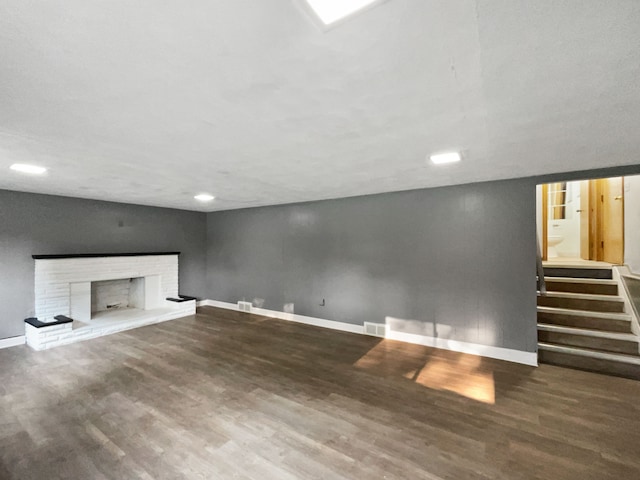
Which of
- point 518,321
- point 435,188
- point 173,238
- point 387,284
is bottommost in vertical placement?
point 518,321

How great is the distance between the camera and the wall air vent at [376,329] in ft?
14.4

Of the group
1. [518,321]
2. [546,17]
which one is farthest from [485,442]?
[546,17]

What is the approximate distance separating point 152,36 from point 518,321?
14.0 ft

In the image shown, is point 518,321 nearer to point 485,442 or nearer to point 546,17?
point 485,442

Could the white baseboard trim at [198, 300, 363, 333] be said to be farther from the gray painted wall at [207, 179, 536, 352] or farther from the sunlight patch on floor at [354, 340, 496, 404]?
the sunlight patch on floor at [354, 340, 496, 404]

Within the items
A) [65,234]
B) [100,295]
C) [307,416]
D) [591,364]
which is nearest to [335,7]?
[307,416]

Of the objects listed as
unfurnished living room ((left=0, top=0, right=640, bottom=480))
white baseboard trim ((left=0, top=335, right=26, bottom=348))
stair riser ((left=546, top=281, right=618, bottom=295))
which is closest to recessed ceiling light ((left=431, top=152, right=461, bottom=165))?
unfurnished living room ((left=0, top=0, right=640, bottom=480))

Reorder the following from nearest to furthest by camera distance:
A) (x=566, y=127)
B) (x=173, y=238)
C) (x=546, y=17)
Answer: (x=546, y=17) < (x=566, y=127) < (x=173, y=238)

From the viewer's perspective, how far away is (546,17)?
1000 millimetres

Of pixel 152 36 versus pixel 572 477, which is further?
pixel 572 477

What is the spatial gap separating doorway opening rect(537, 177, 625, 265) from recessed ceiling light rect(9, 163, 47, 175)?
629 cm

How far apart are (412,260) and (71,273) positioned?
18.0 ft

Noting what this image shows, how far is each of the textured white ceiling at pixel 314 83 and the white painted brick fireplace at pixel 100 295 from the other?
2.46 m

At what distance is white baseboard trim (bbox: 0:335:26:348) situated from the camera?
13.2ft
